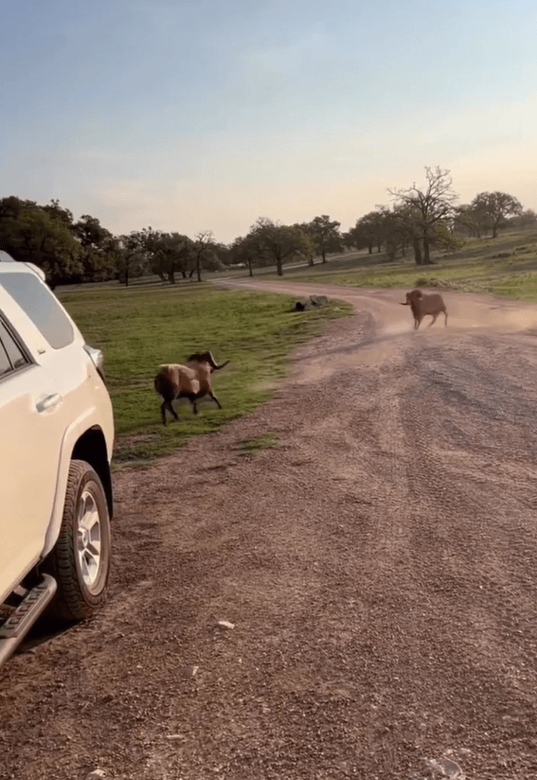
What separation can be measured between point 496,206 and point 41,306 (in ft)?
410

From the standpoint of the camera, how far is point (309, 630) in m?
3.76

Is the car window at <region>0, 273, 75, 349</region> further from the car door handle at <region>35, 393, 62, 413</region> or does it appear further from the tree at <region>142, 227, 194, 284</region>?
the tree at <region>142, 227, 194, 284</region>

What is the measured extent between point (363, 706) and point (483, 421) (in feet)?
19.2

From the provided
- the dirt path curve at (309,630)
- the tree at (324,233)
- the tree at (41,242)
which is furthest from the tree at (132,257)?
the dirt path curve at (309,630)

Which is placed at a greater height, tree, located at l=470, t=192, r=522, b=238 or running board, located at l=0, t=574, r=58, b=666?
tree, located at l=470, t=192, r=522, b=238

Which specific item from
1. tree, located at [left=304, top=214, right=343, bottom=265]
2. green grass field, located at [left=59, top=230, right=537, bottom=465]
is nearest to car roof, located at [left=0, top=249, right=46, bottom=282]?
green grass field, located at [left=59, top=230, right=537, bottom=465]

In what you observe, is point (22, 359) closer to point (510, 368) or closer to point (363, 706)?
point (363, 706)

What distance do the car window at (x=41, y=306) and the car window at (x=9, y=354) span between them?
1.34 ft

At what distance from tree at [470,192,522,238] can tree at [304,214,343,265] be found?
2493 centimetres

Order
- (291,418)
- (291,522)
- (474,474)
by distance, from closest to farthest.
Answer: (291,522)
(474,474)
(291,418)

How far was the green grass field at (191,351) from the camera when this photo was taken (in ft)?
32.8

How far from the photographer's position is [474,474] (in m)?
6.35

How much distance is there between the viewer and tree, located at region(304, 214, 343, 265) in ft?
404

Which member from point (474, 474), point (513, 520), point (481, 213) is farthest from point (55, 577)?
point (481, 213)
